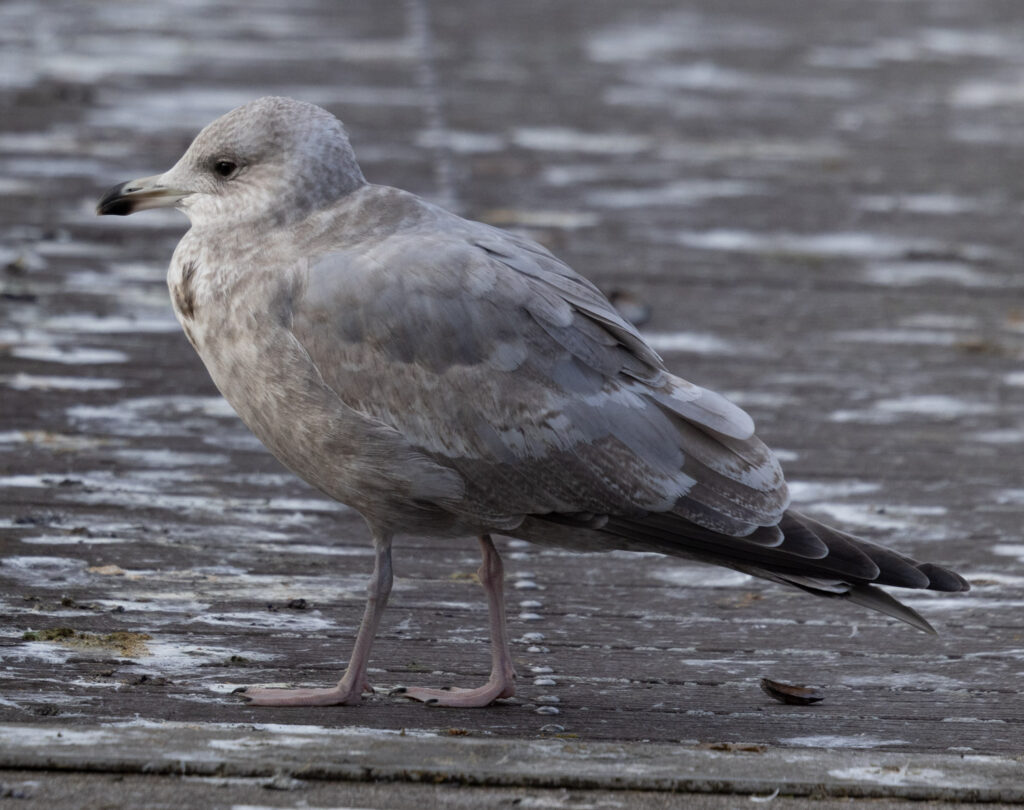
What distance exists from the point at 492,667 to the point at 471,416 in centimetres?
58

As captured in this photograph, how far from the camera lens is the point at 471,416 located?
4027 mm

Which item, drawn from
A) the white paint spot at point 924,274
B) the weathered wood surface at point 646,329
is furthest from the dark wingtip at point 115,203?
the white paint spot at point 924,274

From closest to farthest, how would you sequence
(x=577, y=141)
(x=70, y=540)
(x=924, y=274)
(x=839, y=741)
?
(x=839, y=741)
(x=70, y=540)
(x=924, y=274)
(x=577, y=141)

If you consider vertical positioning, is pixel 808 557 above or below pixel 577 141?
above

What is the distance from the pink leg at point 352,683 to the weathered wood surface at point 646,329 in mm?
59

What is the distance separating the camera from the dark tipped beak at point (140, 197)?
4.42m

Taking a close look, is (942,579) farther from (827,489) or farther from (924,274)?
(924,274)

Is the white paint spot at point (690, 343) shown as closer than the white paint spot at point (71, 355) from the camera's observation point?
No

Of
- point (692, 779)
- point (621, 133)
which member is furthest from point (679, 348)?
point (621, 133)

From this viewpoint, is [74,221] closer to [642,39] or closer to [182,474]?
[182,474]

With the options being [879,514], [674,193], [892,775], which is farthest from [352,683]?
[674,193]

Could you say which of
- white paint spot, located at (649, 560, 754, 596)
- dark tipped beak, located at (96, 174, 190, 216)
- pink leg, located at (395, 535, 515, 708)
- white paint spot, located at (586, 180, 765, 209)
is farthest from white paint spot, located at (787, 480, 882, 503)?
white paint spot, located at (586, 180, 765, 209)

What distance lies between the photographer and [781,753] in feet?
12.0

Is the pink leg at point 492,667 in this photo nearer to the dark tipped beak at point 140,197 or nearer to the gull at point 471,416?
the gull at point 471,416
